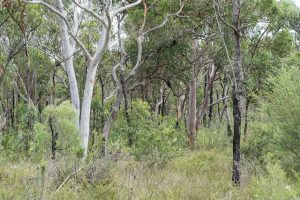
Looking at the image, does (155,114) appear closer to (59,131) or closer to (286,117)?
(59,131)

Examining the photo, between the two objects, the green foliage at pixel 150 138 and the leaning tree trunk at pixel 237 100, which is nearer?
the leaning tree trunk at pixel 237 100

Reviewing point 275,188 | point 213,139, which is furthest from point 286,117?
point 213,139

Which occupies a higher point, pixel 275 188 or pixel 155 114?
pixel 155 114

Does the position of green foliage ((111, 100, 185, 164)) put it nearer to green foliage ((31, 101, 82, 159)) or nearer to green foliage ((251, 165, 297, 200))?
green foliage ((31, 101, 82, 159))

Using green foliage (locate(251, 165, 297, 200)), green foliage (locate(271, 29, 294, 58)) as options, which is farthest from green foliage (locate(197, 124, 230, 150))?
green foliage (locate(251, 165, 297, 200))

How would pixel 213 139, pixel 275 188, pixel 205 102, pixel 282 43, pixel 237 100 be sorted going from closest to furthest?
pixel 275 188 < pixel 237 100 < pixel 282 43 < pixel 213 139 < pixel 205 102

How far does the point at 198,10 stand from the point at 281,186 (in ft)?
34.2

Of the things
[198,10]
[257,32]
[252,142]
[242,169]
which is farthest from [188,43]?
[242,169]

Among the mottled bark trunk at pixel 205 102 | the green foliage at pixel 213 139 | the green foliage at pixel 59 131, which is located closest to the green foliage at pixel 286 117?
the green foliage at pixel 59 131

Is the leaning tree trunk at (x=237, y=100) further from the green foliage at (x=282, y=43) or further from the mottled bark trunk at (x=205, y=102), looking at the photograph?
the mottled bark trunk at (x=205, y=102)

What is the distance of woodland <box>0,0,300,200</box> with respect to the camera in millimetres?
6812

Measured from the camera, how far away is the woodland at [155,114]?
6812 mm

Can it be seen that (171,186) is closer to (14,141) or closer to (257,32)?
(14,141)

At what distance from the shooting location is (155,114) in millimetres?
15695
